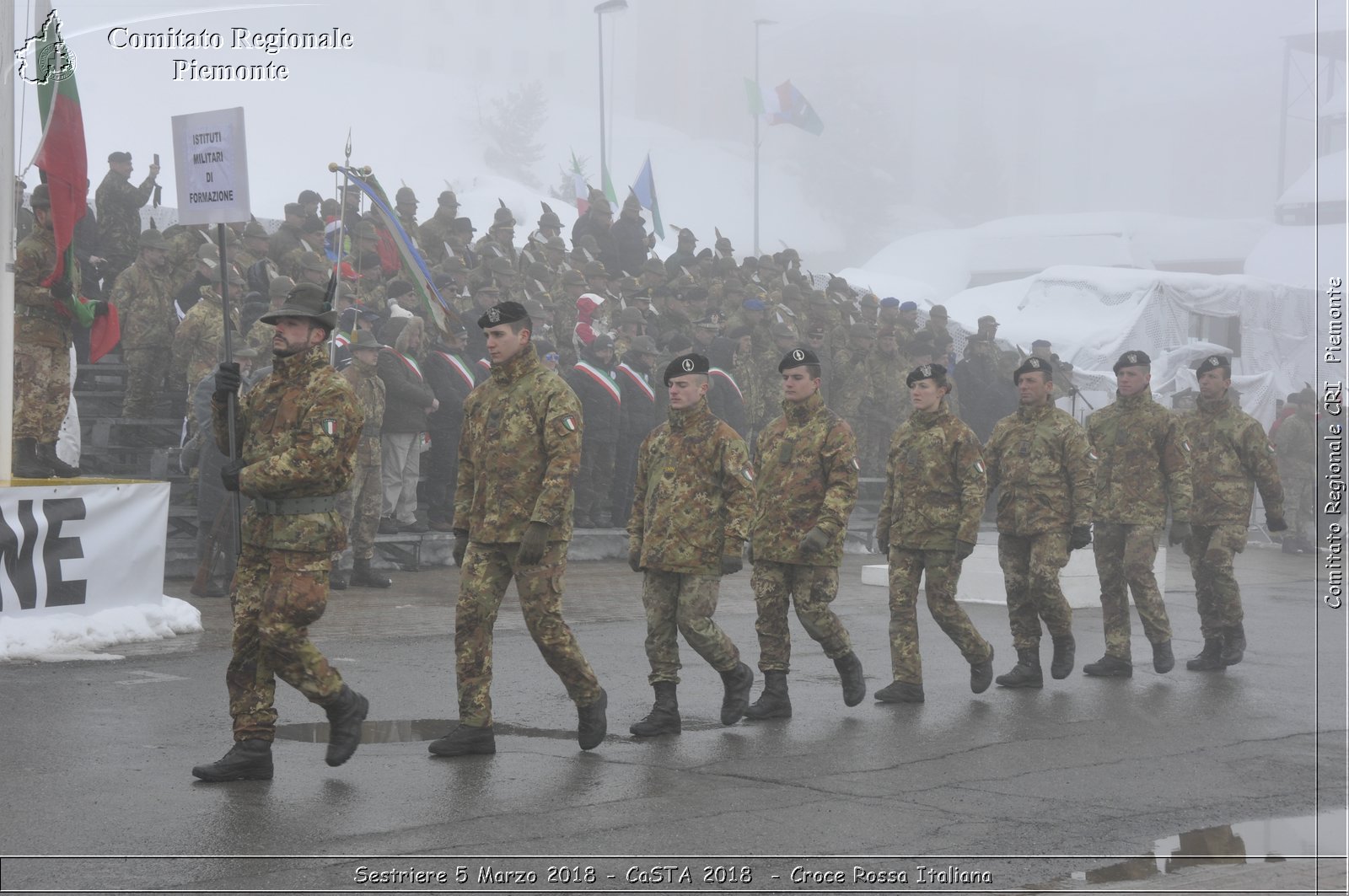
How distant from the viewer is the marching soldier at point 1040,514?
33.6ft

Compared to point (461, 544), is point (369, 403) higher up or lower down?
higher up

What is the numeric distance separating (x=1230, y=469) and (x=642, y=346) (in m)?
7.43

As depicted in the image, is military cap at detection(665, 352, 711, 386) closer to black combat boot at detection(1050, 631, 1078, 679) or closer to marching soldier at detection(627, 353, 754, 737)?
marching soldier at detection(627, 353, 754, 737)

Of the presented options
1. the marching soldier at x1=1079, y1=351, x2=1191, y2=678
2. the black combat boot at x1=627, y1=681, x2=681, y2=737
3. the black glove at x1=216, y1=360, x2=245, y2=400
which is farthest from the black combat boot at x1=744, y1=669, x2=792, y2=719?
the black glove at x1=216, y1=360, x2=245, y2=400

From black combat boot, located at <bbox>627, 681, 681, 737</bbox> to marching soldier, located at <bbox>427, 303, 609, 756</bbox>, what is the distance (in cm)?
59

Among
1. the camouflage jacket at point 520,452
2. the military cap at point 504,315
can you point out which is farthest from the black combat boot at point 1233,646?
the military cap at point 504,315

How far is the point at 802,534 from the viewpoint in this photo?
8.68m

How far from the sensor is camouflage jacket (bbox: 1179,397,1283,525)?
37.6ft

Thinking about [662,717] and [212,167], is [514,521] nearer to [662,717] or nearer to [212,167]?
[662,717]

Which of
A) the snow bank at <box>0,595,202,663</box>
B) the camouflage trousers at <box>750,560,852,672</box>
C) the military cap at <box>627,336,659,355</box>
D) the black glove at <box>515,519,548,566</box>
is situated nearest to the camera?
the black glove at <box>515,519,548,566</box>

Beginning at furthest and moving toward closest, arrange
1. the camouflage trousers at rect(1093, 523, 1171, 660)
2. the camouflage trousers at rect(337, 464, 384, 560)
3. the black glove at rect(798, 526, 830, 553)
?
the camouflage trousers at rect(337, 464, 384, 560)
the camouflage trousers at rect(1093, 523, 1171, 660)
the black glove at rect(798, 526, 830, 553)

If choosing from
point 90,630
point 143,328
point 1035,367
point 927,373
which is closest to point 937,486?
point 927,373

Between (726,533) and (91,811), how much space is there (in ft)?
11.7

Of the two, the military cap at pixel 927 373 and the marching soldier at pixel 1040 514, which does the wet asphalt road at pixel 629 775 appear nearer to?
the marching soldier at pixel 1040 514
